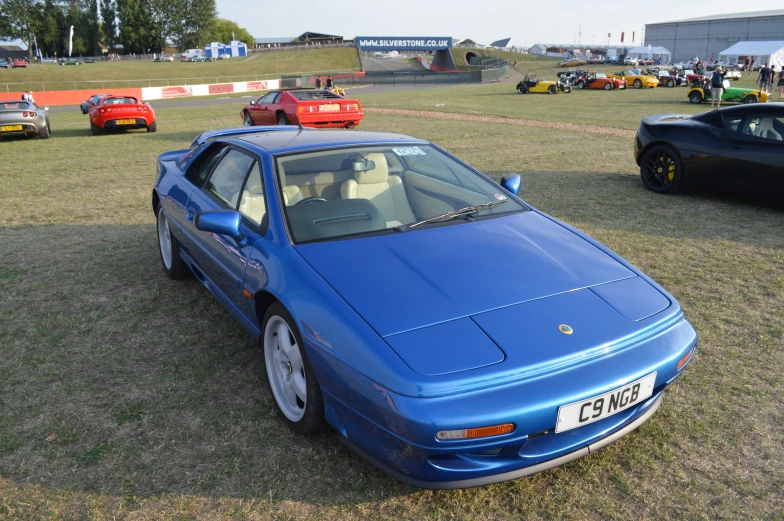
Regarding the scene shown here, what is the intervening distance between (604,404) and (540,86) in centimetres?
3525

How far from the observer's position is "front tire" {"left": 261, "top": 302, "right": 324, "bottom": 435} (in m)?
2.70

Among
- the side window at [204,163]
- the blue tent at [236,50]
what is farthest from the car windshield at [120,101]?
the blue tent at [236,50]

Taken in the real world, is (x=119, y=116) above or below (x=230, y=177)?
above

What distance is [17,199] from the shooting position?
836 cm

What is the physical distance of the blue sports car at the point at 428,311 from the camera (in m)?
2.22

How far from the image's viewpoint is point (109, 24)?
11012 cm

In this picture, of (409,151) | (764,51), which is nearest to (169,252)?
(409,151)

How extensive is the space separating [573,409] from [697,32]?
11808 centimetres

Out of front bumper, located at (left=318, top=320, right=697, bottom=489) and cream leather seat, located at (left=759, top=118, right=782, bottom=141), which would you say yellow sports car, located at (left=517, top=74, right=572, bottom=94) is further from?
front bumper, located at (left=318, top=320, right=697, bottom=489)

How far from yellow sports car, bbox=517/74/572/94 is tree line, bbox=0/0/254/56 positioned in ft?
299

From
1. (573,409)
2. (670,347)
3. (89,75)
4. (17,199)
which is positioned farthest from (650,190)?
(89,75)

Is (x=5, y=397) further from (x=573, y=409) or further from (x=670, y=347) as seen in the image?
(x=670, y=347)

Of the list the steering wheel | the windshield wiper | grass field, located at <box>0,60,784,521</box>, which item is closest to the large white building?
grass field, located at <box>0,60,784,521</box>

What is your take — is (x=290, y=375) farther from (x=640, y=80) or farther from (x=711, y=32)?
(x=711, y=32)
